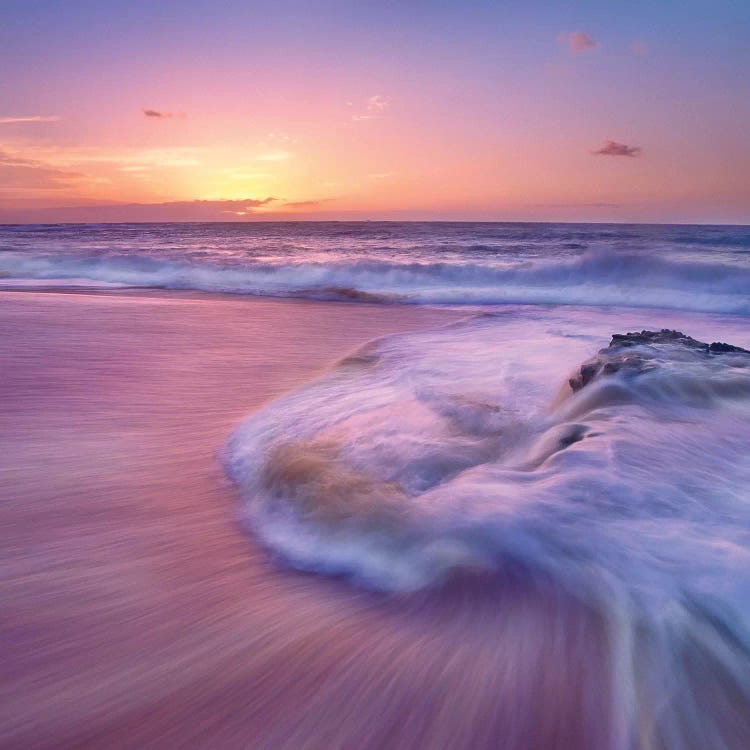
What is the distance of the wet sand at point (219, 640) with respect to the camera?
4.44ft

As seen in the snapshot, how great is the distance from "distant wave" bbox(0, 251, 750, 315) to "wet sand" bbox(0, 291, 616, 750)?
30.0 feet

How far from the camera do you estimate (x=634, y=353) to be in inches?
153

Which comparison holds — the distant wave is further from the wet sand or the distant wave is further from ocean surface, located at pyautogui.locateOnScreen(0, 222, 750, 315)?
the wet sand

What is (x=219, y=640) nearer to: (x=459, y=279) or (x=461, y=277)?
(x=459, y=279)

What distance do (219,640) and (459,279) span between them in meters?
13.8

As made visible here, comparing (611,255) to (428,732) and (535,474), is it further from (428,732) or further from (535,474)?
(428,732)

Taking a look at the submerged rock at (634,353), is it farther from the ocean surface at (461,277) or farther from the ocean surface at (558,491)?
the ocean surface at (461,277)

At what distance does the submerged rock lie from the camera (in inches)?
139

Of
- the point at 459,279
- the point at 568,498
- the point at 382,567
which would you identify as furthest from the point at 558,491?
the point at 459,279

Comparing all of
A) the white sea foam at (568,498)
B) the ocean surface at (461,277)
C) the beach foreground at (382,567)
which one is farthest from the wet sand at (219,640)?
the ocean surface at (461,277)

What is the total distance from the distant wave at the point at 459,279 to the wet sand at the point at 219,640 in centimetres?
916

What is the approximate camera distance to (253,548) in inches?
84.4

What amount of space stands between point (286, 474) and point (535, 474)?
3.32 ft

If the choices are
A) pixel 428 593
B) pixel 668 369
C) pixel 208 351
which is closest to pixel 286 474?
pixel 428 593
